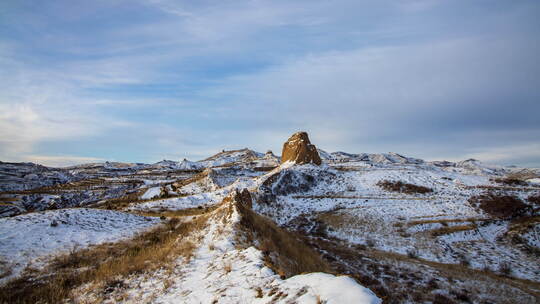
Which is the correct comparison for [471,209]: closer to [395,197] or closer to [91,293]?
[395,197]

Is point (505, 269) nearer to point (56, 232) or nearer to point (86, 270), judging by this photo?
point (86, 270)

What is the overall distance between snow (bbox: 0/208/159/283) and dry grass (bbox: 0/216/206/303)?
1130 mm

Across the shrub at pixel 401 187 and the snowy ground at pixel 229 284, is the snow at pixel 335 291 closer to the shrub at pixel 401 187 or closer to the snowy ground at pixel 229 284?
the snowy ground at pixel 229 284

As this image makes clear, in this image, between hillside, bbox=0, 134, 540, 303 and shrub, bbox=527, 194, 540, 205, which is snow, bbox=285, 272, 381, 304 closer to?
hillside, bbox=0, 134, 540, 303

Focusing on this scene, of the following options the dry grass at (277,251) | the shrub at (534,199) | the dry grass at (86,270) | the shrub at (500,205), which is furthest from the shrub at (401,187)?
the dry grass at (86,270)

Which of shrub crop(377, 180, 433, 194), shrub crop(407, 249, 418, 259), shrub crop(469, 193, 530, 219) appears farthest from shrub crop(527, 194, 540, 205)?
shrub crop(407, 249, 418, 259)

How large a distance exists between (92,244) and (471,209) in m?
38.7

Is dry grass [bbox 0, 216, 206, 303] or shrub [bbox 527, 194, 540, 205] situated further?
shrub [bbox 527, 194, 540, 205]

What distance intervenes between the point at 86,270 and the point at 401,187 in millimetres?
45882

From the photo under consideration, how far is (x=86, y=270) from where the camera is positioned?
1052 centimetres

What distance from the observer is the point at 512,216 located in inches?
1138

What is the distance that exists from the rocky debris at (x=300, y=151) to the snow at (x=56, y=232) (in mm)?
41214

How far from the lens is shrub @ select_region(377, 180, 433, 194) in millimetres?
42875

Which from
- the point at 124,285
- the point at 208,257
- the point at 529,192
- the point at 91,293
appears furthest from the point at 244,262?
the point at 529,192
